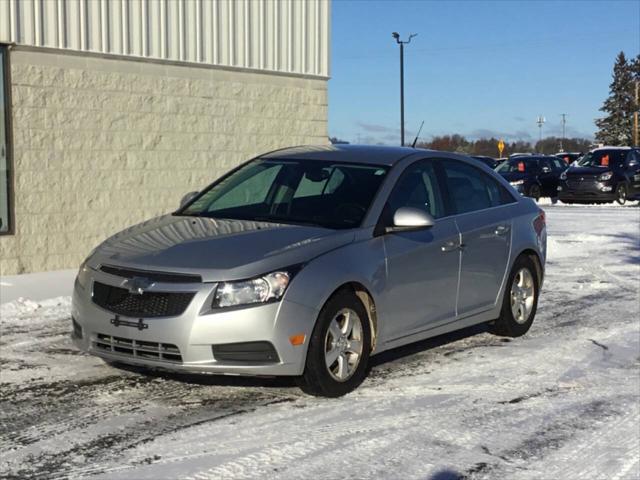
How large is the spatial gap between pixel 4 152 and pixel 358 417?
25.3 feet

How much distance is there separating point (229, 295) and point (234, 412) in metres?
0.71

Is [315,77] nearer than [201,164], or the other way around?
[201,164]

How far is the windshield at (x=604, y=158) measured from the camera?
27.0 m

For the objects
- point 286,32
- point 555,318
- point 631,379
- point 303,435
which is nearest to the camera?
point 303,435

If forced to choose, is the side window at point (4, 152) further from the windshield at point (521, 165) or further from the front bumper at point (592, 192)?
the windshield at point (521, 165)

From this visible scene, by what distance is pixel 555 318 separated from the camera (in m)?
8.72

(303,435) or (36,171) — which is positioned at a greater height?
(36,171)

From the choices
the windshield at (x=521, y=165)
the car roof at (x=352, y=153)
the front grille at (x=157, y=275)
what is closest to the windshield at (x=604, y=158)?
the windshield at (x=521, y=165)

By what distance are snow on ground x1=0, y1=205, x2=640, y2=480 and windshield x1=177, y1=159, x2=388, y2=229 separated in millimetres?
1189

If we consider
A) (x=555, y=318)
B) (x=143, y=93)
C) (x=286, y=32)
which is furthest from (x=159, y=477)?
(x=286, y=32)

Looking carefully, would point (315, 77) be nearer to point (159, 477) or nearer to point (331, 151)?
point (331, 151)

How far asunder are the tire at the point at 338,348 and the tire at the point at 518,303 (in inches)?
82.8

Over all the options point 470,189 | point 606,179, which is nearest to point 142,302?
point 470,189

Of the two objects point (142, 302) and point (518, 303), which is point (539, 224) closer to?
point (518, 303)
